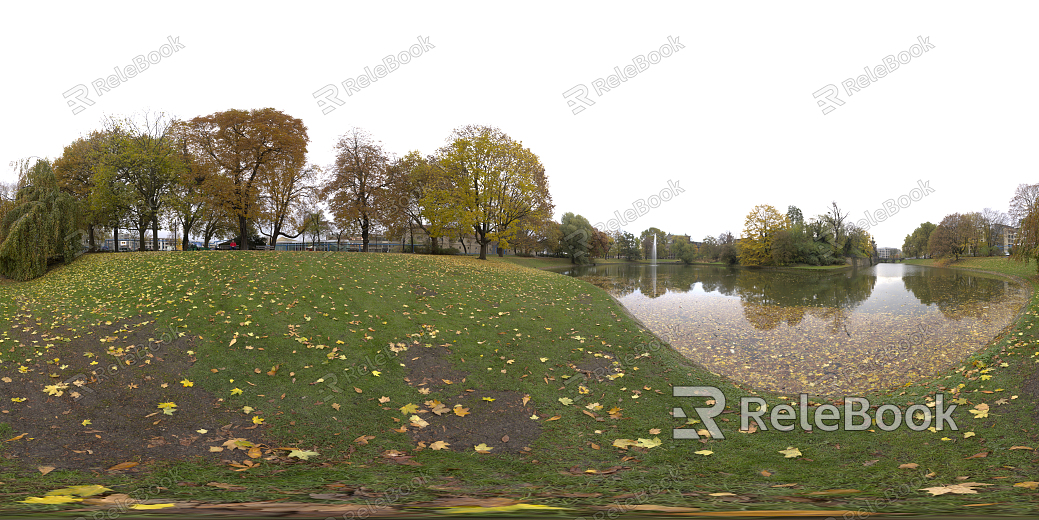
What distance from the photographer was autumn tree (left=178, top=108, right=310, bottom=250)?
27406mm

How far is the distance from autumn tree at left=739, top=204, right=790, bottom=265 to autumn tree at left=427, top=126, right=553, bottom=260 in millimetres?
53422

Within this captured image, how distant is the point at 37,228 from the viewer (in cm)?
1966

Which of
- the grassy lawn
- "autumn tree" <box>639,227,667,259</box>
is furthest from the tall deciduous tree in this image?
"autumn tree" <box>639,227,667,259</box>

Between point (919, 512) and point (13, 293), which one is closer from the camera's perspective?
point (919, 512)

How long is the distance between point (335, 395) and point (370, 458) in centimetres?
242

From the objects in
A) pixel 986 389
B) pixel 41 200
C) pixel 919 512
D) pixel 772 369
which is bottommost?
pixel 772 369

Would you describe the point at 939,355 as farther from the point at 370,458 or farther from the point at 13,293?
the point at 13,293

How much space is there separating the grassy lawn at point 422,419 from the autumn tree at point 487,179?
19.5 meters

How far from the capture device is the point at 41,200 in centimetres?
2041

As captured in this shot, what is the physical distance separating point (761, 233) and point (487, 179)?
58735mm

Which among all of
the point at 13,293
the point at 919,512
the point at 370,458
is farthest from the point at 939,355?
the point at 13,293

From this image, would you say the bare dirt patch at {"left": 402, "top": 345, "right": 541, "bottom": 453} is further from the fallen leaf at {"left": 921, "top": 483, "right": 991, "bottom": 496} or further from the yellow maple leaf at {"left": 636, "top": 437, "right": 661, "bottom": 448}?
the fallen leaf at {"left": 921, "top": 483, "right": 991, "bottom": 496}

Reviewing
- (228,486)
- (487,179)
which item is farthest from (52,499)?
(487,179)

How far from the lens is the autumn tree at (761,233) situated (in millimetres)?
68375
